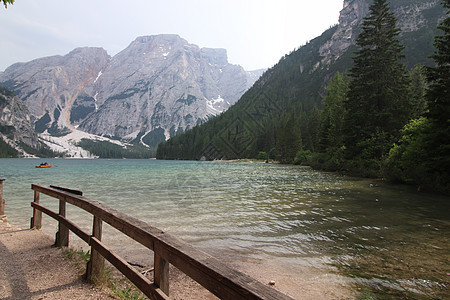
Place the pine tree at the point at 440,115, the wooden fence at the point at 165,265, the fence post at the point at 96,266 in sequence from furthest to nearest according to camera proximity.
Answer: the pine tree at the point at 440,115 → the fence post at the point at 96,266 → the wooden fence at the point at 165,265

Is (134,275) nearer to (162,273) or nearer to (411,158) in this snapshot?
(162,273)

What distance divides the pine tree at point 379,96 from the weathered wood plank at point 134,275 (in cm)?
4010

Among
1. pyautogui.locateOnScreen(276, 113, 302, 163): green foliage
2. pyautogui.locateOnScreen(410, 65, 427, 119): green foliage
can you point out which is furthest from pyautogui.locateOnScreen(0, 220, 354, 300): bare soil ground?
pyautogui.locateOnScreen(276, 113, 302, 163): green foliage

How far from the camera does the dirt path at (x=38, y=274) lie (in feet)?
15.4

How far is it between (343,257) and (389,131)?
1453 inches

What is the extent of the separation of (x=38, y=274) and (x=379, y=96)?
43.1 metres

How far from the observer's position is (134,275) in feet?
13.1

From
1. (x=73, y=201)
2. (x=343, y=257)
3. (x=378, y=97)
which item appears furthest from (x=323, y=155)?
(x=73, y=201)

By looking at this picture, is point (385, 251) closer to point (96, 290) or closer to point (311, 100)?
point (96, 290)

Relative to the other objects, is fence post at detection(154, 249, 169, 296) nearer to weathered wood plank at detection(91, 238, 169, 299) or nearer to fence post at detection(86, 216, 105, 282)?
weathered wood plank at detection(91, 238, 169, 299)

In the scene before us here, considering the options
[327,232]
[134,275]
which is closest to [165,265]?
[134,275]

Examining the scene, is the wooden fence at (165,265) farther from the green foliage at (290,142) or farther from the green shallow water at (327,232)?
the green foliage at (290,142)

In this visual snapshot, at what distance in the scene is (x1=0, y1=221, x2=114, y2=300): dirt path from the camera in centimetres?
471

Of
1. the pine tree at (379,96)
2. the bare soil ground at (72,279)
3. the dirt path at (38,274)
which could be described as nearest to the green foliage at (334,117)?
the pine tree at (379,96)
